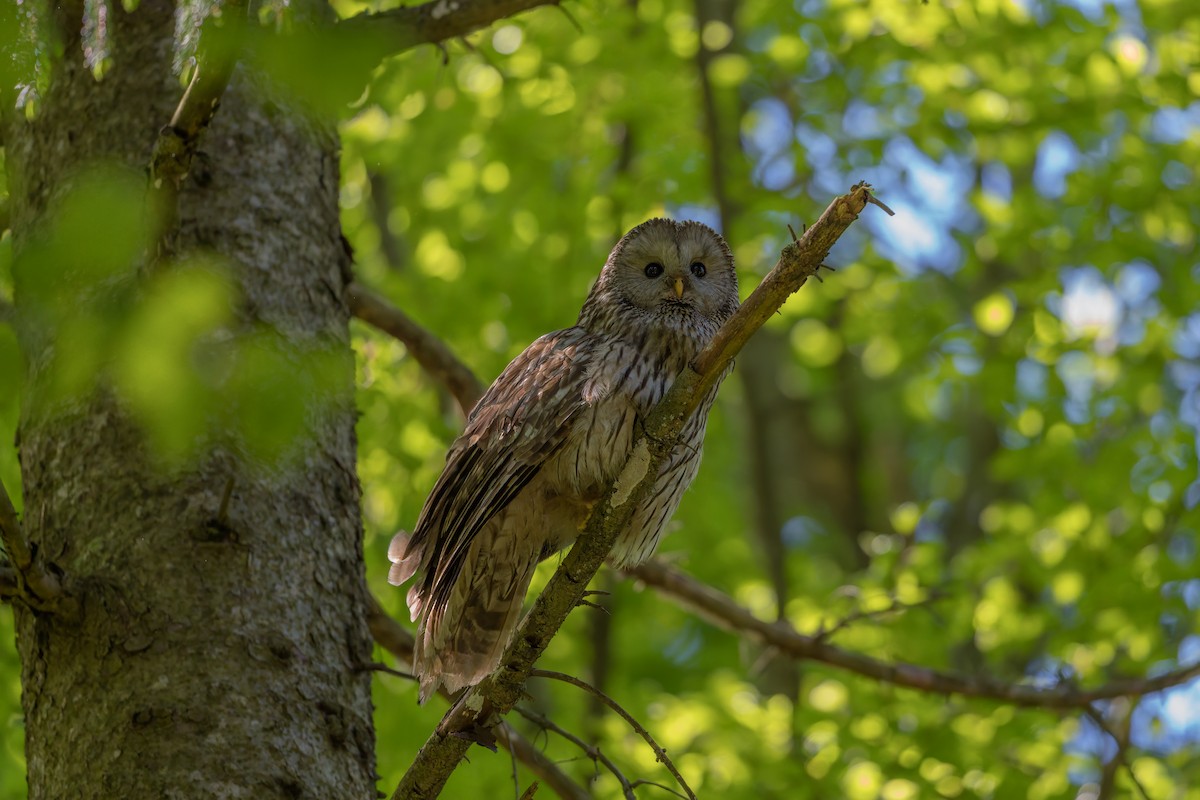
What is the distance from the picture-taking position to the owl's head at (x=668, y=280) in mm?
3961

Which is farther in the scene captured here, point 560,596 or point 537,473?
point 537,473

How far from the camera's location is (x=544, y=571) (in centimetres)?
497

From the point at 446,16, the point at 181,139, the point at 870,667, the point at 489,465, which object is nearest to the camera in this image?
the point at 181,139

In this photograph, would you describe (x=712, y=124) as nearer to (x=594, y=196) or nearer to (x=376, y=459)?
(x=594, y=196)

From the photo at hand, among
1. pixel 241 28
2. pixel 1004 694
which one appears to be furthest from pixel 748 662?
pixel 241 28

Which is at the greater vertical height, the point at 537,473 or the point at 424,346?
the point at 537,473

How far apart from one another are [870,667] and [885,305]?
12.7 feet

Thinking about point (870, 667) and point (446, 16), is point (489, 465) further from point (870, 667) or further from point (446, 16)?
point (870, 667)

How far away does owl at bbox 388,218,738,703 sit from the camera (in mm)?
3463

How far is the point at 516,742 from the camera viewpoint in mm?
3758

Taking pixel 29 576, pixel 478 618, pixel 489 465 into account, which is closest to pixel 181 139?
pixel 29 576

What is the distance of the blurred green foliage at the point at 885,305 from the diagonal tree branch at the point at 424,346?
0.44 metres

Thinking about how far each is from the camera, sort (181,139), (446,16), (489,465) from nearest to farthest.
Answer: (181,139) < (489,465) < (446,16)

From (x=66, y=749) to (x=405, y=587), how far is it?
10.8 ft
